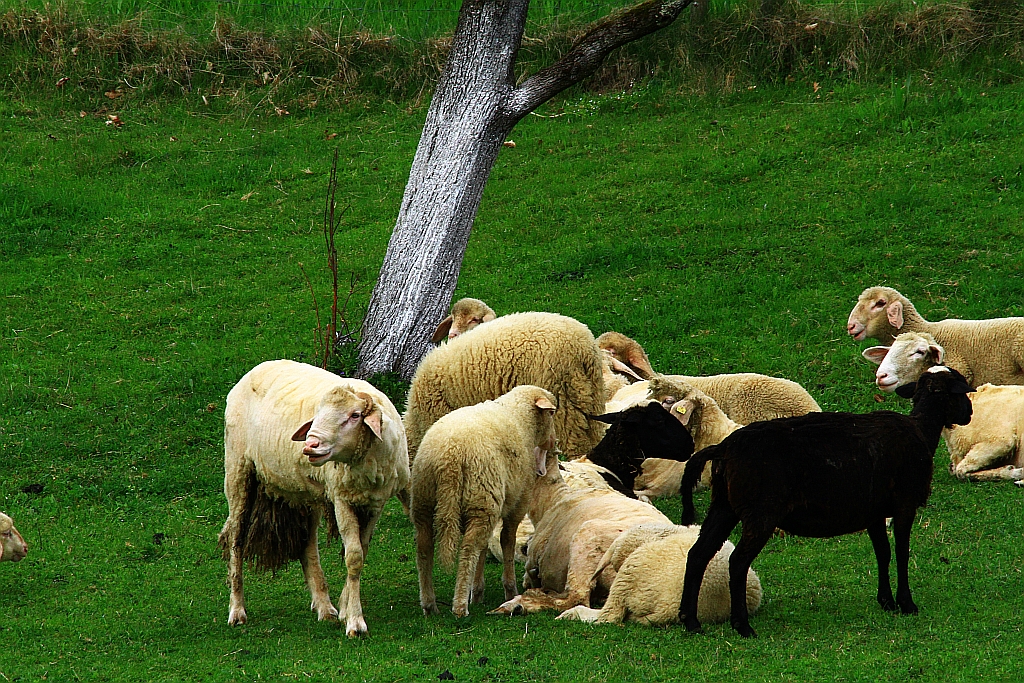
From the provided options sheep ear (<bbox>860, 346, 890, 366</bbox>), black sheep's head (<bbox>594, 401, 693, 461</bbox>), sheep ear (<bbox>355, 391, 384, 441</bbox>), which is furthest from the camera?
sheep ear (<bbox>860, 346, 890, 366</bbox>)

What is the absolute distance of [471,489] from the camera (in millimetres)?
6750

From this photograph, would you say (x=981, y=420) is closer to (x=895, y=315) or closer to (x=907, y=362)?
(x=907, y=362)

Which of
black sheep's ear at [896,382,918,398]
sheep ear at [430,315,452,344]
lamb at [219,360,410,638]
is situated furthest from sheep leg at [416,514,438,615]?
sheep ear at [430,315,452,344]

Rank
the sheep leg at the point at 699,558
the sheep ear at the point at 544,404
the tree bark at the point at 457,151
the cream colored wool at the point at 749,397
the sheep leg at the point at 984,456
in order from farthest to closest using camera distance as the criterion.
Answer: the tree bark at the point at 457,151, the cream colored wool at the point at 749,397, the sheep leg at the point at 984,456, the sheep ear at the point at 544,404, the sheep leg at the point at 699,558

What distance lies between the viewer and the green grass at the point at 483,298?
6098 mm

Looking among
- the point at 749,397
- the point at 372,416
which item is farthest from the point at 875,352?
the point at 372,416

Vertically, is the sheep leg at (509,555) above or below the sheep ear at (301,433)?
below

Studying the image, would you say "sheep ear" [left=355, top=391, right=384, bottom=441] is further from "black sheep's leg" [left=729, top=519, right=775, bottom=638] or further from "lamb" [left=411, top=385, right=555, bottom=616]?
"black sheep's leg" [left=729, top=519, right=775, bottom=638]

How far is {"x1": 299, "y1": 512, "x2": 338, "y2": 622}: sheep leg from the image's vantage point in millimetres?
6906

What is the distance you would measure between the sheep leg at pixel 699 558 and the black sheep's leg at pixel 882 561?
0.88 meters

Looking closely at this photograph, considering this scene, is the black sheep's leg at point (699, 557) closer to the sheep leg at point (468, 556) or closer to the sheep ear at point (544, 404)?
the sheep leg at point (468, 556)

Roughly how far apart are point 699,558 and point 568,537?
146cm

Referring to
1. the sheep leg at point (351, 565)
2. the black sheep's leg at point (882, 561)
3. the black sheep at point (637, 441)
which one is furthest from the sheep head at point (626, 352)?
the sheep leg at point (351, 565)

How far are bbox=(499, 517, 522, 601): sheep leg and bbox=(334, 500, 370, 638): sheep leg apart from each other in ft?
3.66
